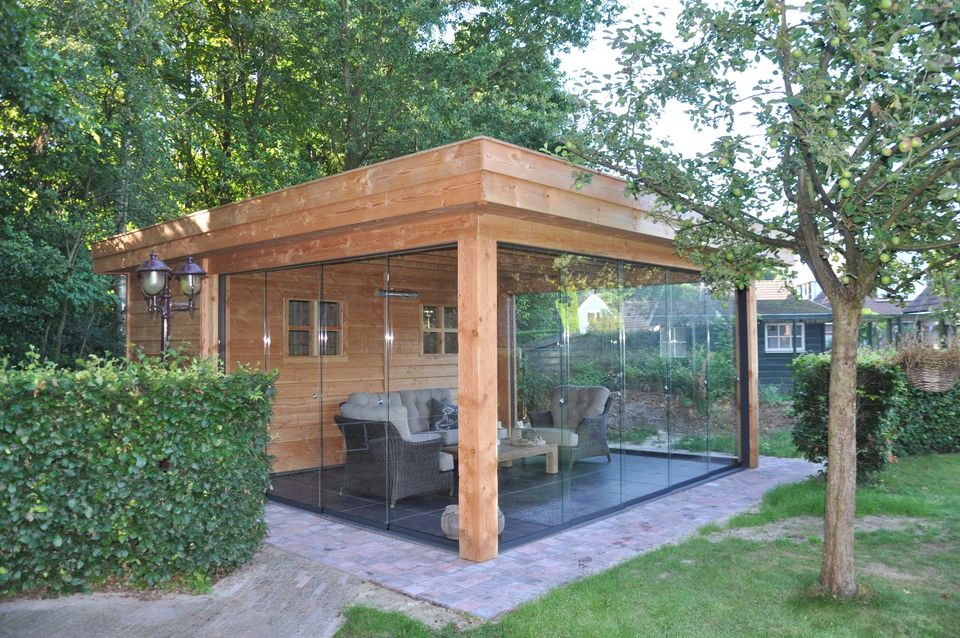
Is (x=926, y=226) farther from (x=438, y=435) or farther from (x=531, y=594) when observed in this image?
(x=438, y=435)

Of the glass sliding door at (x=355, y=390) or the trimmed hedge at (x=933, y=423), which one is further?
the trimmed hedge at (x=933, y=423)

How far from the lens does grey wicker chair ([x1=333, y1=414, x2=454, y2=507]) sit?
618cm

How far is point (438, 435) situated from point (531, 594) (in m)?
2.59

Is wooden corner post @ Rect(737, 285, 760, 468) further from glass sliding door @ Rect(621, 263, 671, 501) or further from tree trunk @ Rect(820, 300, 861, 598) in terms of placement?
tree trunk @ Rect(820, 300, 861, 598)

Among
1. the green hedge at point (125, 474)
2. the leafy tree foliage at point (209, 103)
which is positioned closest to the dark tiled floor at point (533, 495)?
the green hedge at point (125, 474)

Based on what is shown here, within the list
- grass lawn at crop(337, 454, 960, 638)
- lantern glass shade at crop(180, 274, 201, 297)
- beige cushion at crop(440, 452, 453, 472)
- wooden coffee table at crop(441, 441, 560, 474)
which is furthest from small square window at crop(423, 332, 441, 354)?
grass lawn at crop(337, 454, 960, 638)

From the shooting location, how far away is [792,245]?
4.48 metres

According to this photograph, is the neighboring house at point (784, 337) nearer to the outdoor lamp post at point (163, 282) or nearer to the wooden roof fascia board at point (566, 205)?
the wooden roof fascia board at point (566, 205)

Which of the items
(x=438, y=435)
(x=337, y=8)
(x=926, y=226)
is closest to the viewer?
(x=926, y=226)

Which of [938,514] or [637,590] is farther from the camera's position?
[938,514]

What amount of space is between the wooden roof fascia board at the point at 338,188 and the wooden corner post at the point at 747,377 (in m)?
5.44

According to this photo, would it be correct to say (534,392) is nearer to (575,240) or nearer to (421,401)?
(575,240)

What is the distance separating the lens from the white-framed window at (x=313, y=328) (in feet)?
26.1

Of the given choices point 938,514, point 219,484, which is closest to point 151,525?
point 219,484
